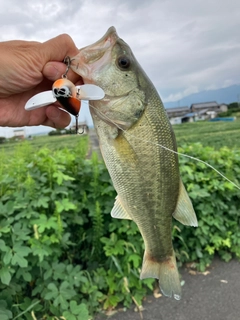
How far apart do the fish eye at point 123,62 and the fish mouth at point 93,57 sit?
0.04 meters

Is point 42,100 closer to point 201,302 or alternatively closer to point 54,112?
point 54,112

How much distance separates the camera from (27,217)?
2545mm

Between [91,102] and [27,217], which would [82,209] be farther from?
[91,102]

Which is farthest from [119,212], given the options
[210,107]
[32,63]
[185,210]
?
[210,107]

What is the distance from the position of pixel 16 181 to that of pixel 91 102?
6.09ft

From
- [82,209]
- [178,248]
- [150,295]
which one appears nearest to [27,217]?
[82,209]

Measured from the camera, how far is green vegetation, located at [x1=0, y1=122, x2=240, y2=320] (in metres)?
2.51

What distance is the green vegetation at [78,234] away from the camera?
2.51m

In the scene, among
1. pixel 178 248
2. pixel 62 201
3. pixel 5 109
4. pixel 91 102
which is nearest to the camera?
pixel 91 102

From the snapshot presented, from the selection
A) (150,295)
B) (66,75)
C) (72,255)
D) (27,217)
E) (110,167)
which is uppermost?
(66,75)

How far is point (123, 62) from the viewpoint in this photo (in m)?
1.25

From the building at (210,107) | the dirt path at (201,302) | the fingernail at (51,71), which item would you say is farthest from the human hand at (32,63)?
the building at (210,107)

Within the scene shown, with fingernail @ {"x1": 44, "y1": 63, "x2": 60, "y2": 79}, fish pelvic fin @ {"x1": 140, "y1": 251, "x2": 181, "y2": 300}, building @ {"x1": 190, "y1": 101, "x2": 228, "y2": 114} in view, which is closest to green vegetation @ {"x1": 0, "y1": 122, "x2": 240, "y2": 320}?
fish pelvic fin @ {"x1": 140, "y1": 251, "x2": 181, "y2": 300}

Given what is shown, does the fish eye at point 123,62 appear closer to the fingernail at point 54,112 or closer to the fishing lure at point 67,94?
the fishing lure at point 67,94
